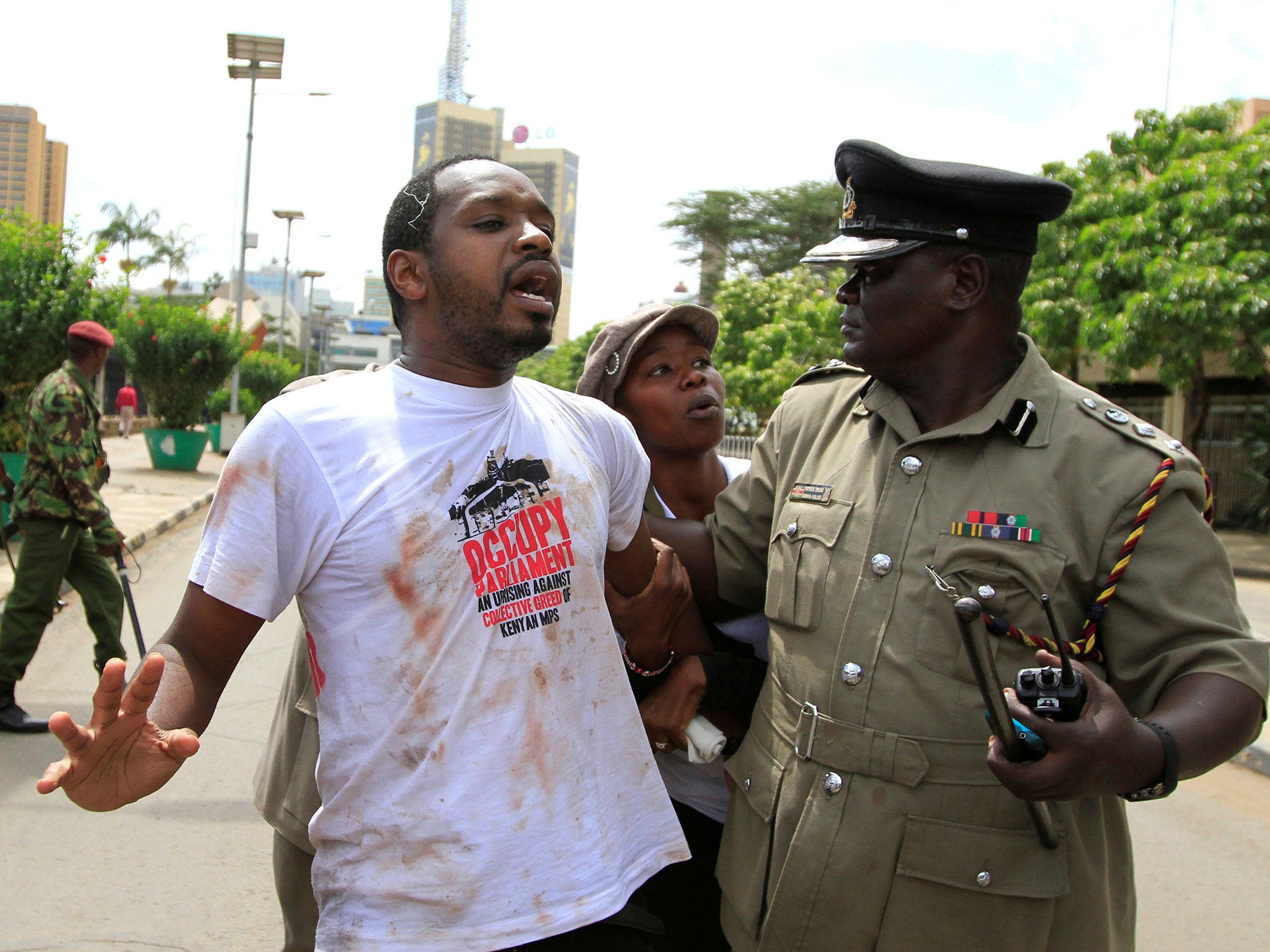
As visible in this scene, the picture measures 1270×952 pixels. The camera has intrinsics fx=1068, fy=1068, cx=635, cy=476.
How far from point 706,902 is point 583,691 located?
3.42 feet

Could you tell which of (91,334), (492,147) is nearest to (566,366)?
(91,334)

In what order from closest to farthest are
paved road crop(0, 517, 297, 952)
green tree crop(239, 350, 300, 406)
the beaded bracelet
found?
1. the beaded bracelet
2. paved road crop(0, 517, 297, 952)
3. green tree crop(239, 350, 300, 406)

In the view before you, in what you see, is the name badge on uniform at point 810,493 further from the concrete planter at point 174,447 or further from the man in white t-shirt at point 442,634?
the concrete planter at point 174,447

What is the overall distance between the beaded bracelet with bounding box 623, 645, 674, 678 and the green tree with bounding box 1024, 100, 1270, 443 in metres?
14.5

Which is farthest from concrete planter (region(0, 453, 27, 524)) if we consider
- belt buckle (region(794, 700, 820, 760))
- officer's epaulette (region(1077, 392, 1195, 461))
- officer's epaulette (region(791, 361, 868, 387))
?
officer's epaulette (region(1077, 392, 1195, 461))

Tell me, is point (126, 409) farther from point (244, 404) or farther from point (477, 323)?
point (477, 323)

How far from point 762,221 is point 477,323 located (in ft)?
155

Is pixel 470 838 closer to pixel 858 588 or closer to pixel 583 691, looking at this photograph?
→ pixel 583 691

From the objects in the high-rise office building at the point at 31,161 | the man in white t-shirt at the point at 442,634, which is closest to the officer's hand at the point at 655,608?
the man in white t-shirt at the point at 442,634

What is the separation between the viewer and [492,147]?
118 m

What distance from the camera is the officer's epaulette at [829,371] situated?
2.46 metres

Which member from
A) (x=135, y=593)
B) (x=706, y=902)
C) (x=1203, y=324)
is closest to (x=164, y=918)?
(x=706, y=902)

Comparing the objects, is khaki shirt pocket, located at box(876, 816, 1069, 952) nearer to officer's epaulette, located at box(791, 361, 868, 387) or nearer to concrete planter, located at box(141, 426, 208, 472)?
officer's epaulette, located at box(791, 361, 868, 387)

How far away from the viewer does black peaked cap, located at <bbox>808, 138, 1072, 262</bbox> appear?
2051mm
